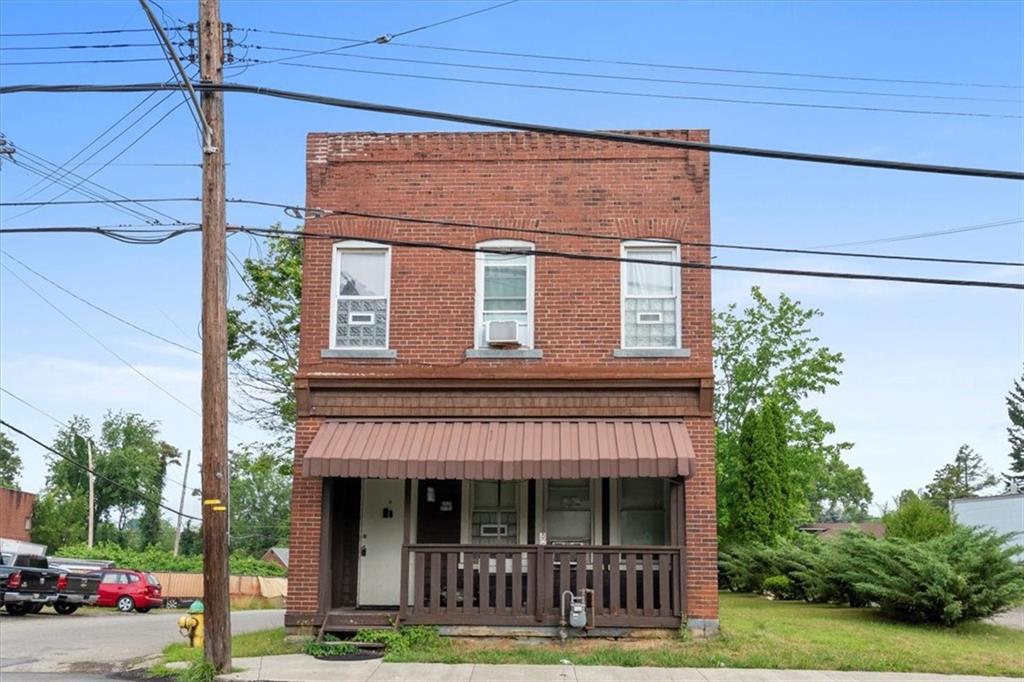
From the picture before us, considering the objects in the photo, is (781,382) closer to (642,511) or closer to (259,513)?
(642,511)

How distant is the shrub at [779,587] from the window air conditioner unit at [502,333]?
10.7m

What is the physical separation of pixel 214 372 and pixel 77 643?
813cm

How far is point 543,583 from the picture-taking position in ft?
45.9

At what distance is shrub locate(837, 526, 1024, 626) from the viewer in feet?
50.0

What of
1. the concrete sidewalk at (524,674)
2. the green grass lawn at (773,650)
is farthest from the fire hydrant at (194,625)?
the concrete sidewalk at (524,674)

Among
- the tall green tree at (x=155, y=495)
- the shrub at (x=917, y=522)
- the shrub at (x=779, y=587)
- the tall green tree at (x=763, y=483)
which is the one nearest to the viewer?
the shrub at (x=917, y=522)

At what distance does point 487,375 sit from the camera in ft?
48.5

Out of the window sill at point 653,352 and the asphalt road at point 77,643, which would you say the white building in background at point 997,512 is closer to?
the window sill at point 653,352

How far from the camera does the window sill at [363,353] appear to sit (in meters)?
15.2

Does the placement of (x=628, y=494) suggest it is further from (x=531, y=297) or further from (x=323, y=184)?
(x=323, y=184)

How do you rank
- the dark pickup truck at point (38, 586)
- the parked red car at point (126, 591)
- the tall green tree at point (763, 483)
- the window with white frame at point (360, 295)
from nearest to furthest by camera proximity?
the window with white frame at point (360, 295) → the dark pickup truck at point (38, 586) → the tall green tree at point (763, 483) → the parked red car at point (126, 591)

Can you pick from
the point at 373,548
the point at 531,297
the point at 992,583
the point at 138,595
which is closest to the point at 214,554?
the point at 373,548

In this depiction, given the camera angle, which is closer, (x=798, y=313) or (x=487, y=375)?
(x=487, y=375)

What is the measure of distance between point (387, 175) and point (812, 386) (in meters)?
22.3
